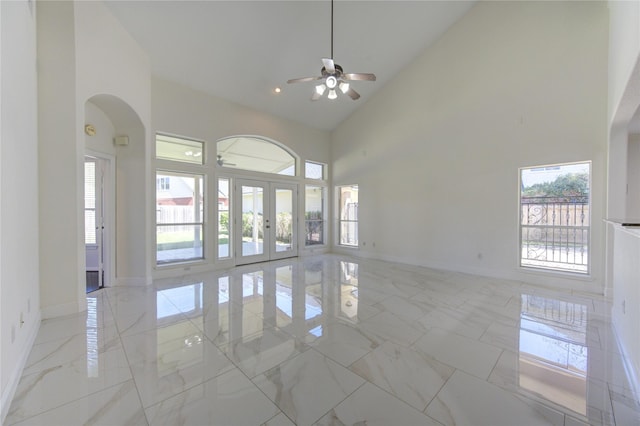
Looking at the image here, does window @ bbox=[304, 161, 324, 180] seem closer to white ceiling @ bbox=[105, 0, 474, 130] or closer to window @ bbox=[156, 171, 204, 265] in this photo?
white ceiling @ bbox=[105, 0, 474, 130]

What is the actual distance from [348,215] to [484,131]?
3.94 meters

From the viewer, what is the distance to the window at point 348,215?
25.0 feet

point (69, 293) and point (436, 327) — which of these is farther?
point (69, 293)

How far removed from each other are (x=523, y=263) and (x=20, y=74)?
7143mm

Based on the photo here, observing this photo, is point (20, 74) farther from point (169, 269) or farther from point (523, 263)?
point (523, 263)

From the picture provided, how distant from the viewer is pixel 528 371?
2148 mm

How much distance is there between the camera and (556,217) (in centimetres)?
457

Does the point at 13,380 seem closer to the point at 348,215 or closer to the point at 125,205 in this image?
the point at 125,205

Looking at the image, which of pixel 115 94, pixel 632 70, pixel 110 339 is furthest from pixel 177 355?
pixel 632 70

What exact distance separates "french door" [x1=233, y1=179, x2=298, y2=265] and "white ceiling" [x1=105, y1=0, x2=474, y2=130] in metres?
2.00

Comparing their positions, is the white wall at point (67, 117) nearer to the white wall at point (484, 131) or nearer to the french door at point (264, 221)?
the french door at point (264, 221)

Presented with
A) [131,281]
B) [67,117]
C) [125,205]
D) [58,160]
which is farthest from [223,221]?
[67,117]

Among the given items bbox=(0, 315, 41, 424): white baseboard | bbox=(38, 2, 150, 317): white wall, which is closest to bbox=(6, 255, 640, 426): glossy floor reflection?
bbox=(0, 315, 41, 424): white baseboard

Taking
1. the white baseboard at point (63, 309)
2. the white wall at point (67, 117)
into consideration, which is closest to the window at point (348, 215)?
the white wall at point (67, 117)
